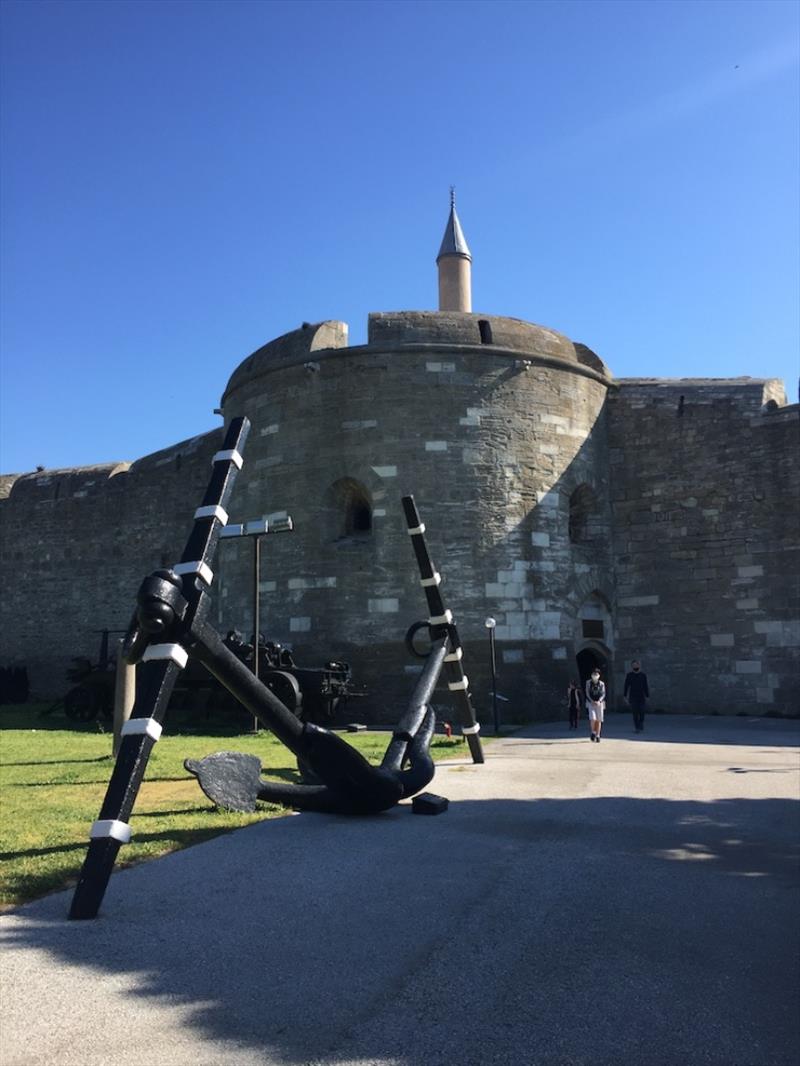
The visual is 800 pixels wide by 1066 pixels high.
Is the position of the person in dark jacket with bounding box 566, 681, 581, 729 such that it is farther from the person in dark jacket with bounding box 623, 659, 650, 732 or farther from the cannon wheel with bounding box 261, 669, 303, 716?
the cannon wheel with bounding box 261, 669, 303, 716

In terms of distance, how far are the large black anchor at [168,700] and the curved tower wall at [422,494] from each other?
9400 mm

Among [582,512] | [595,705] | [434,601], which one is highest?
[582,512]

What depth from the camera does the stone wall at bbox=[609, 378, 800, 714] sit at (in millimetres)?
15008

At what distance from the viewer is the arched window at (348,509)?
1539 centimetres

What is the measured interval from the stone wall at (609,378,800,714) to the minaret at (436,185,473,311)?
11.9 m

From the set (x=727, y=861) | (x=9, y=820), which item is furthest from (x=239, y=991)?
(x=9, y=820)

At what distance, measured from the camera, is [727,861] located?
4.65 m

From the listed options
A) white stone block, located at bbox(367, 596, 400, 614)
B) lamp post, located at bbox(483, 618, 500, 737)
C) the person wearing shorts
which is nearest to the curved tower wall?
white stone block, located at bbox(367, 596, 400, 614)

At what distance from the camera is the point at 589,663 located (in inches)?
655

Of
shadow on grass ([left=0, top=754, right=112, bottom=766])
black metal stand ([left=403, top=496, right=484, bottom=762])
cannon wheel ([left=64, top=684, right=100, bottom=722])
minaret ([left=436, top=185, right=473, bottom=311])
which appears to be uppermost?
minaret ([left=436, top=185, right=473, bottom=311])

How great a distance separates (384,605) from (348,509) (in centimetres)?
202

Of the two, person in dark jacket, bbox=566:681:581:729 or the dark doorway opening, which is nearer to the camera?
person in dark jacket, bbox=566:681:581:729

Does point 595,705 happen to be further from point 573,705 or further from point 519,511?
point 519,511

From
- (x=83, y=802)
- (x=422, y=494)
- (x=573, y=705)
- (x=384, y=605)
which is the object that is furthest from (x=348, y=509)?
(x=83, y=802)
